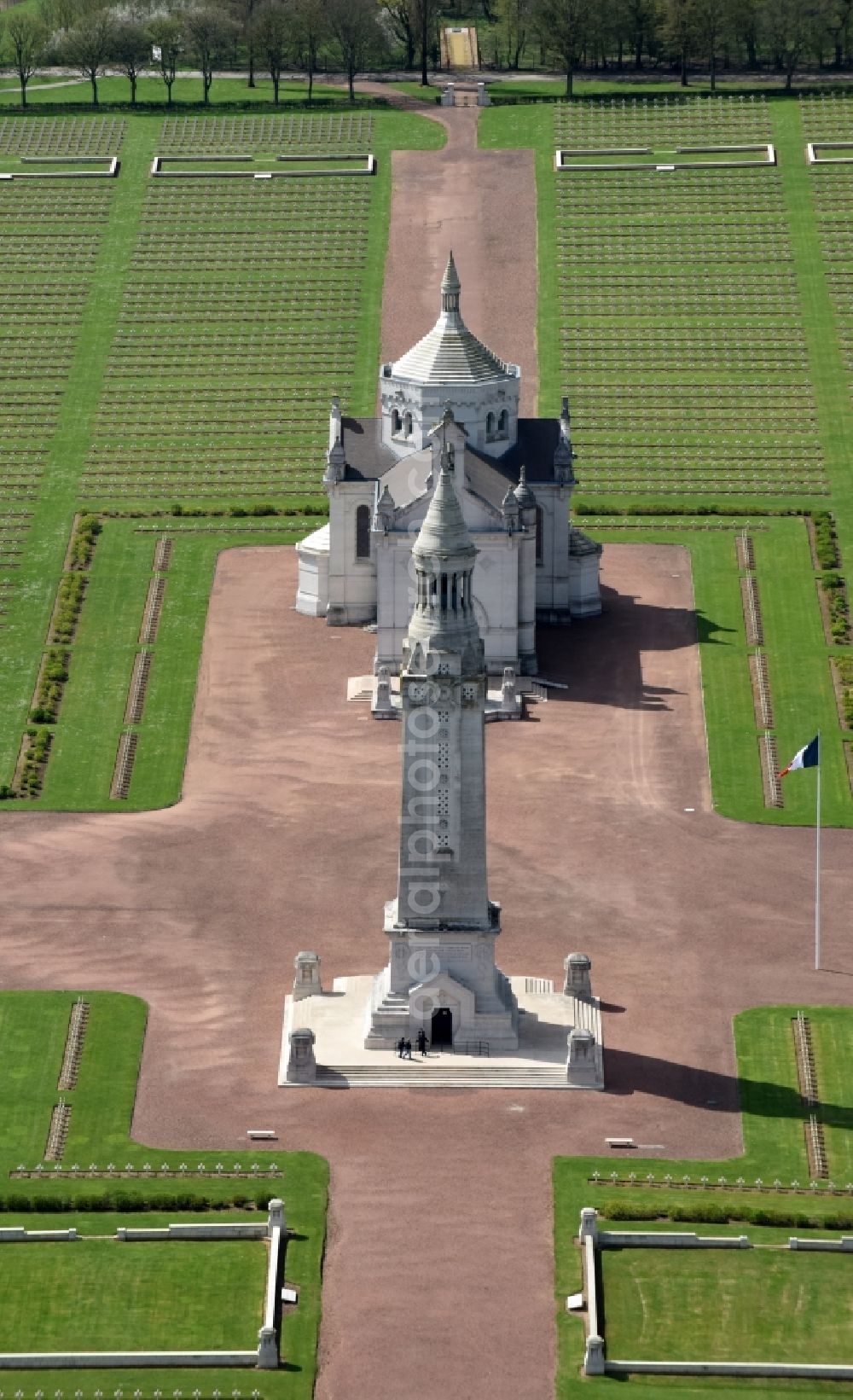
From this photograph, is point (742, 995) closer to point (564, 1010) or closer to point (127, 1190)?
point (564, 1010)

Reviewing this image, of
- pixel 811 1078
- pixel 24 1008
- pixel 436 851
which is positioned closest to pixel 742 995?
pixel 811 1078

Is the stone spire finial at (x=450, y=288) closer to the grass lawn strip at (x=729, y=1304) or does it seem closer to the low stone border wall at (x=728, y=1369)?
the grass lawn strip at (x=729, y=1304)

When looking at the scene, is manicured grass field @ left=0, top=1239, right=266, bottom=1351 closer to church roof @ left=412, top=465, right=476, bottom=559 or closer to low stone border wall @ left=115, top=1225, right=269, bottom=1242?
low stone border wall @ left=115, top=1225, right=269, bottom=1242

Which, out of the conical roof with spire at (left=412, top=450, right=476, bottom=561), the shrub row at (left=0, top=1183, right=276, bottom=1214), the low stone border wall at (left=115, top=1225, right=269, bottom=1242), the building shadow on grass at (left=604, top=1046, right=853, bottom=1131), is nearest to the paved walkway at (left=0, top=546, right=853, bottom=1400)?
the building shadow on grass at (left=604, top=1046, right=853, bottom=1131)

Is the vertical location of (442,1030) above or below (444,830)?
below

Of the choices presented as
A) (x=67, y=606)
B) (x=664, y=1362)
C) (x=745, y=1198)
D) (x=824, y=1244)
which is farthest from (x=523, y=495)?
(x=664, y=1362)

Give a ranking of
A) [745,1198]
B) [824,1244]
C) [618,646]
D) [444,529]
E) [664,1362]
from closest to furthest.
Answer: [664,1362]
[824,1244]
[745,1198]
[444,529]
[618,646]

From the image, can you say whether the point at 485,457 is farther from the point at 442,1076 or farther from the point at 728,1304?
the point at 728,1304
